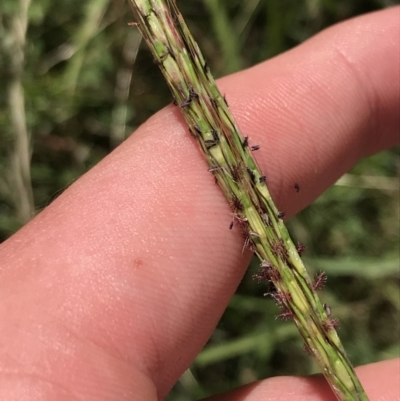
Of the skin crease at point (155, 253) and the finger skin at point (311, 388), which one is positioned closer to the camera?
the skin crease at point (155, 253)

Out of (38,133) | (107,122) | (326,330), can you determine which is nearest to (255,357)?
(326,330)

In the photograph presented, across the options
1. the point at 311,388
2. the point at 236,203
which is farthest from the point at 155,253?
the point at 311,388

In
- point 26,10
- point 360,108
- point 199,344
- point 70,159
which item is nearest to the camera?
point 199,344

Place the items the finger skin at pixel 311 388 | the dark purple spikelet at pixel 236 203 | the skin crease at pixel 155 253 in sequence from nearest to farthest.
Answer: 1. the skin crease at pixel 155 253
2. the dark purple spikelet at pixel 236 203
3. the finger skin at pixel 311 388

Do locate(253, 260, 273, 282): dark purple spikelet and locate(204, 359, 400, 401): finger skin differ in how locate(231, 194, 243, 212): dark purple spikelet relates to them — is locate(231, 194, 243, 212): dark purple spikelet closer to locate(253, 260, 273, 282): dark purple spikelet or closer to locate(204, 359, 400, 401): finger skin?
locate(253, 260, 273, 282): dark purple spikelet

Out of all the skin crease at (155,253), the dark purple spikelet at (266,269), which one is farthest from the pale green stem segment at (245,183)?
the skin crease at (155,253)

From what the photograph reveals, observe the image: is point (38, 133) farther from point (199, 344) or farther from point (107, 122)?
point (199, 344)

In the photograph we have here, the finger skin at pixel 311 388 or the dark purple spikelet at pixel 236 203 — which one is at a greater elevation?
the dark purple spikelet at pixel 236 203

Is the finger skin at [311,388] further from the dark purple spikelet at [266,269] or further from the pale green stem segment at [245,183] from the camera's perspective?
the dark purple spikelet at [266,269]
